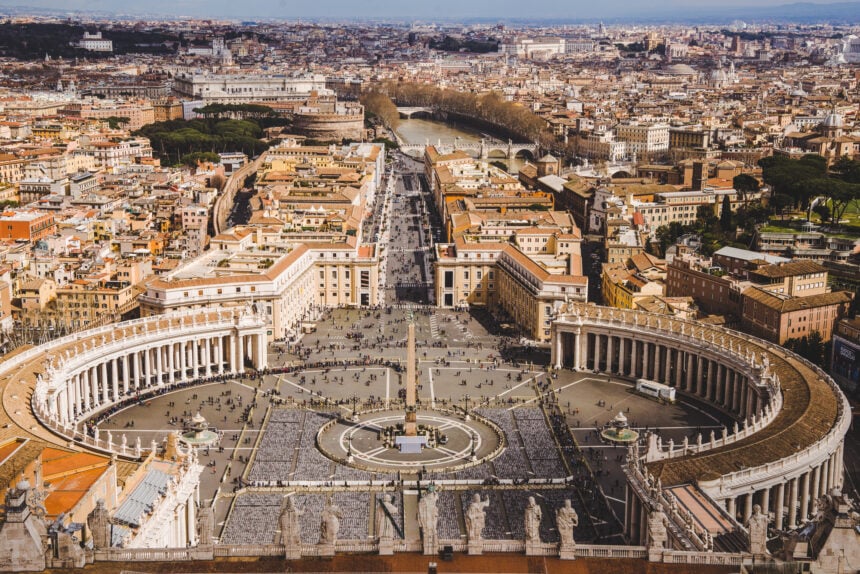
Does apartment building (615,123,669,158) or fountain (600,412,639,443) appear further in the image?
apartment building (615,123,669,158)

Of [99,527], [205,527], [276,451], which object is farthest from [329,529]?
[276,451]

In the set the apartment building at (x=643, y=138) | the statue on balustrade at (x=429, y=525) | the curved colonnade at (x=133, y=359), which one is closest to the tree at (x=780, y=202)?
the curved colonnade at (x=133, y=359)

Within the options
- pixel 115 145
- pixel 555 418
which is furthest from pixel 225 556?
pixel 115 145

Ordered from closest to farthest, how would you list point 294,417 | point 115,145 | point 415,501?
point 415,501, point 294,417, point 115,145

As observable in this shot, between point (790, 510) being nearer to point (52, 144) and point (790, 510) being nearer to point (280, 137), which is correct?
point (52, 144)

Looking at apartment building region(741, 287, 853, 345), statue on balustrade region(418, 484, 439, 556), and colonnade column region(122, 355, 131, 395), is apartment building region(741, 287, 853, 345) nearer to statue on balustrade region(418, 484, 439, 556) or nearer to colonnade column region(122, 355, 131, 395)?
colonnade column region(122, 355, 131, 395)

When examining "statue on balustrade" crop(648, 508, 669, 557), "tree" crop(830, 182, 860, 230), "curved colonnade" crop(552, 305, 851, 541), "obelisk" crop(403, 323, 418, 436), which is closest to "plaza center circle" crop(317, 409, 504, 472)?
"obelisk" crop(403, 323, 418, 436)
